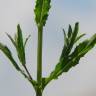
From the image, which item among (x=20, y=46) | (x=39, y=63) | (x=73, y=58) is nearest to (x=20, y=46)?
(x=20, y=46)

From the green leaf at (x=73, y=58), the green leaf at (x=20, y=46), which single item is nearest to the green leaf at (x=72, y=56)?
the green leaf at (x=73, y=58)

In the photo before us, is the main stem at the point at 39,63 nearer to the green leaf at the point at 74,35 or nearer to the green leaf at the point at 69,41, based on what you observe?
the green leaf at the point at 69,41

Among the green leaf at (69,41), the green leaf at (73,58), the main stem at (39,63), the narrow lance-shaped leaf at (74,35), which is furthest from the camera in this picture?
the narrow lance-shaped leaf at (74,35)

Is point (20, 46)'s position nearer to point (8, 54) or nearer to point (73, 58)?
point (8, 54)

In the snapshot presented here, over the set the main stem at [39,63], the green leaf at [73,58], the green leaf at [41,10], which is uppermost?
the green leaf at [41,10]

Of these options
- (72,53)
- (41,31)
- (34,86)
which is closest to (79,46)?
(72,53)

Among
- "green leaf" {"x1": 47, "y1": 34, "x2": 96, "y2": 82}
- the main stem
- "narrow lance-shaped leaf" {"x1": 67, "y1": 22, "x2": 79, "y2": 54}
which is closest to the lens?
the main stem

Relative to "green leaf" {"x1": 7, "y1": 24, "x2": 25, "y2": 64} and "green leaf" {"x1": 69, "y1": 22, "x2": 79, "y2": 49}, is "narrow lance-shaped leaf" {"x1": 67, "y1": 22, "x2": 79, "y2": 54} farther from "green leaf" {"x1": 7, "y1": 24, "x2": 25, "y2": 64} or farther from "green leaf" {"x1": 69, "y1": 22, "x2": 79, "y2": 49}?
"green leaf" {"x1": 7, "y1": 24, "x2": 25, "y2": 64}

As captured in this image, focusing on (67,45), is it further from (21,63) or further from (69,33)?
(21,63)

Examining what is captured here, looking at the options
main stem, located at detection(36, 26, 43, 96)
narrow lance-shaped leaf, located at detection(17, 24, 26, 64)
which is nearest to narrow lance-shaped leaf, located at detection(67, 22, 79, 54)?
main stem, located at detection(36, 26, 43, 96)

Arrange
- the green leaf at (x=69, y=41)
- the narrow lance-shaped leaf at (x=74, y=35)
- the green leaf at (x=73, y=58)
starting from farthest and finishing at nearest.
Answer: the narrow lance-shaped leaf at (x=74, y=35)
the green leaf at (x=69, y=41)
the green leaf at (x=73, y=58)

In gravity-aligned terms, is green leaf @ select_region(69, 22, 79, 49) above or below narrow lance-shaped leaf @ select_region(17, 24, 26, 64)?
below
